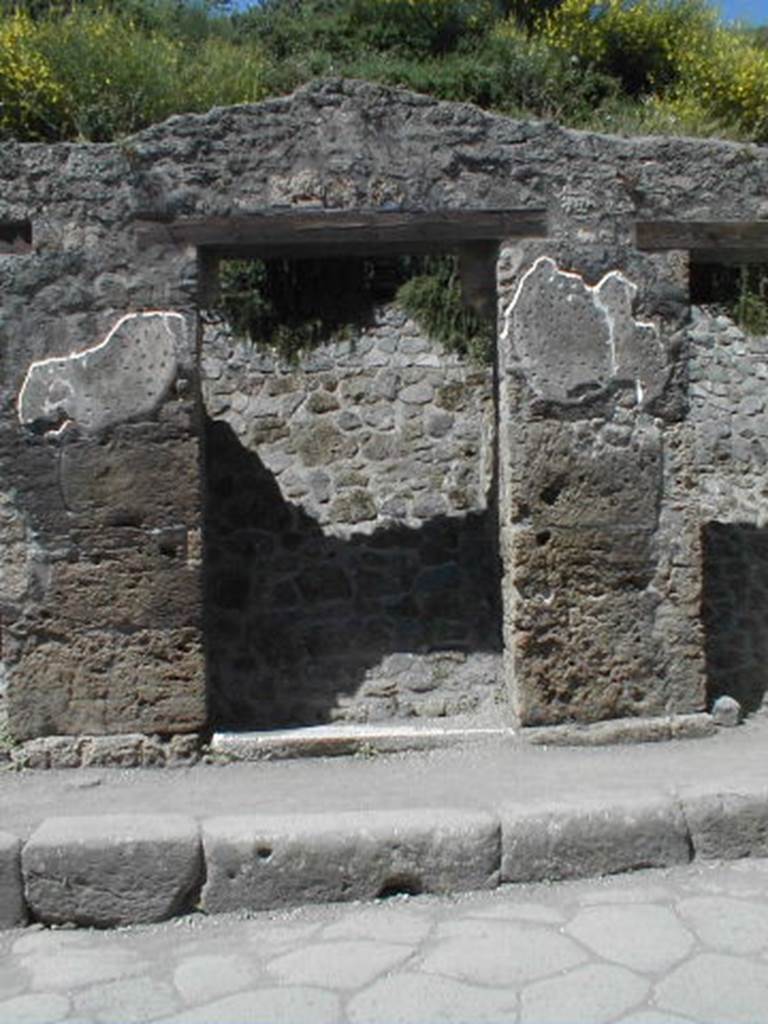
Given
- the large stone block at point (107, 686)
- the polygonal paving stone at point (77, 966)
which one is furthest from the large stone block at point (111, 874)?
the large stone block at point (107, 686)

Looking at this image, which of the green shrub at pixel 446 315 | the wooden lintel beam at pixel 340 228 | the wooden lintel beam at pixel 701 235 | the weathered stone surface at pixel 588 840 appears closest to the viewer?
the weathered stone surface at pixel 588 840

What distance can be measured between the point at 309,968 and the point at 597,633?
2487 mm

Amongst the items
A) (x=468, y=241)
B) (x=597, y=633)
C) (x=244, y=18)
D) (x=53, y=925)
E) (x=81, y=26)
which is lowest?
(x=53, y=925)

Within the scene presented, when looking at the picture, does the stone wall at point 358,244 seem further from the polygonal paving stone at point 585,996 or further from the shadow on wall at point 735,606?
the polygonal paving stone at point 585,996

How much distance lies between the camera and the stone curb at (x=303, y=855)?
429 centimetres

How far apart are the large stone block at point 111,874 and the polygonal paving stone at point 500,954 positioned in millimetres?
888

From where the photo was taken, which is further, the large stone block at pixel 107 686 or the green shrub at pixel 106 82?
the green shrub at pixel 106 82

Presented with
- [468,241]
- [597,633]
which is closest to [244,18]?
[468,241]

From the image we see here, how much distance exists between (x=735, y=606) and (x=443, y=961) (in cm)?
378

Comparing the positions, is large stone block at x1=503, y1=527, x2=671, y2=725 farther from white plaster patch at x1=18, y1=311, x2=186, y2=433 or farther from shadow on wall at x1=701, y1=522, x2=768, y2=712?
white plaster patch at x1=18, y1=311, x2=186, y2=433

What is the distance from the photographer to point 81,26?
41.6 ft

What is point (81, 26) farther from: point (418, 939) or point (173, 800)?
point (418, 939)

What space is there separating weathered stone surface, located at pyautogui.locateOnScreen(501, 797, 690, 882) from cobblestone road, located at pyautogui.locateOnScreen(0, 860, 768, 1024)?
0.06 m

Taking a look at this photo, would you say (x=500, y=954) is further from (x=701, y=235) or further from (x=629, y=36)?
(x=629, y=36)
